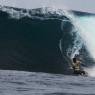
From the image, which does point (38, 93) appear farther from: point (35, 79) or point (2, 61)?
point (2, 61)

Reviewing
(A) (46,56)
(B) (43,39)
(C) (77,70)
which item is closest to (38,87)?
(C) (77,70)

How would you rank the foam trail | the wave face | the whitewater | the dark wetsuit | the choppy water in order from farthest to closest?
the foam trail, the wave face, the dark wetsuit, the whitewater, the choppy water

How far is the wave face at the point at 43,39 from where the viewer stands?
35.7 metres

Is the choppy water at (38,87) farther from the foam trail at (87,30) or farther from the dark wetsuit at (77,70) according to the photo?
the foam trail at (87,30)

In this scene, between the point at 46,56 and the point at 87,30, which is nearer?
the point at 46,56

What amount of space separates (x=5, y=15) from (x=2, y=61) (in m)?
6.28

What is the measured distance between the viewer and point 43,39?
39438 millimetres

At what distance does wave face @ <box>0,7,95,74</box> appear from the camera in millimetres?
35688

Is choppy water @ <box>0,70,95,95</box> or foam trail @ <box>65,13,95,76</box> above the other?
choppy water @ <box>0,70,95,95</box>

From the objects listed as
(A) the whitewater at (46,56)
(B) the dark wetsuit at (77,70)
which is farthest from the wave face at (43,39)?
(B) the dark wetsuit at (77,70)

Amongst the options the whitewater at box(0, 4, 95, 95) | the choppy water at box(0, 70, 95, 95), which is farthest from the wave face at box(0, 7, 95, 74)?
the choppy water at box(0, 70, 95, 95)

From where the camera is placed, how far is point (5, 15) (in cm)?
4050

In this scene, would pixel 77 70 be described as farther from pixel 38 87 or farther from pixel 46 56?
pixel 38 87

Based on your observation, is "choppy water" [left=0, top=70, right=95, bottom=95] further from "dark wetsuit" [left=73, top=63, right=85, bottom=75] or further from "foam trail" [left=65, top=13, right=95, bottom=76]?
"foam trail" [left=65, top=13, right=95, bottom=76]
